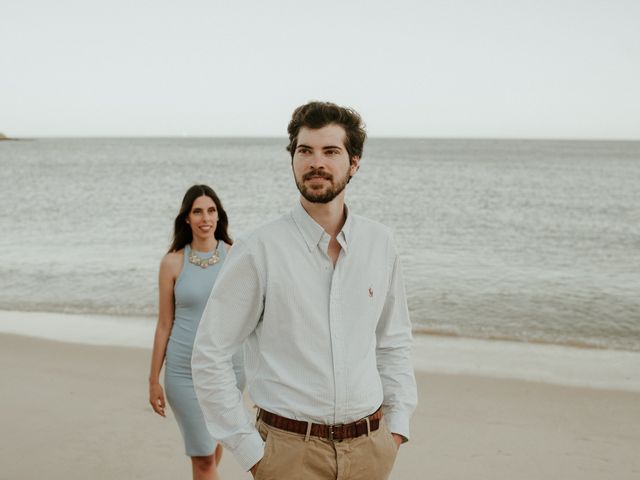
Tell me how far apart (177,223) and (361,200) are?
106 ft

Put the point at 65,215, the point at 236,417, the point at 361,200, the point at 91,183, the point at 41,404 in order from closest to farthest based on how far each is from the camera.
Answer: the point at 236,417 → the point at 41,404 → the point at 65,215 → the point at 361,200 → the point at 91,183

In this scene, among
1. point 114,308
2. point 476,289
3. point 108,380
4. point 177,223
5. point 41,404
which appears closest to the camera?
point 177,223

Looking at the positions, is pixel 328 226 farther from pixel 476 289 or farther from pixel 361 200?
pixel 361 200

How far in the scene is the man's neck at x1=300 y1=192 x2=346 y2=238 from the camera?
6.78ft

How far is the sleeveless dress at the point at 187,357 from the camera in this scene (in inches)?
133

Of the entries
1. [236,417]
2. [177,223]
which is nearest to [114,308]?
[177,223]

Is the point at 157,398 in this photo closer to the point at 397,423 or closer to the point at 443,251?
the point at 397,423

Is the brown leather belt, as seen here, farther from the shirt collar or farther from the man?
the shirt collar

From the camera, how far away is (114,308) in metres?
10.7

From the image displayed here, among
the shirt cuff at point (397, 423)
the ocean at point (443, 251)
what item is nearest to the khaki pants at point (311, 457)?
the shirt cuff at point (397, 423)

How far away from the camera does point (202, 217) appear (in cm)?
375

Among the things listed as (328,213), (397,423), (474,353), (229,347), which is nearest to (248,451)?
(229,347)

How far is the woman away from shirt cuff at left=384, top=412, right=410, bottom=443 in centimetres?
134

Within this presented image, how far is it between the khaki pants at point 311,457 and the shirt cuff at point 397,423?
164 millimetres
